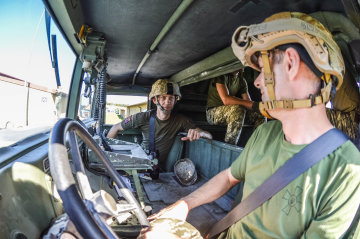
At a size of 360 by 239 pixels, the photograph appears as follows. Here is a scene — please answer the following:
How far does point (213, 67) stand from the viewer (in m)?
3.71

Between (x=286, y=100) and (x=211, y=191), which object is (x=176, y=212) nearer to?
(x=211, y=191)

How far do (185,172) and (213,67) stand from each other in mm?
1996

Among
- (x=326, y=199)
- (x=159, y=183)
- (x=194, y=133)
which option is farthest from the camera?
(x=159, y=183)

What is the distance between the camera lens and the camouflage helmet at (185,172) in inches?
156

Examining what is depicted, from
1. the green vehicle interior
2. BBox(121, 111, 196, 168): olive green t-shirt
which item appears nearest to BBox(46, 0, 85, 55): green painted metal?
the green vehicle interior

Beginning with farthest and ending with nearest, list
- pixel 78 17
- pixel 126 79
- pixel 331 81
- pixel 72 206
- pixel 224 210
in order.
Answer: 1. pixel 126 79
2. pixel 224 210
3. pixel 78 17
4. pixel 331 81
5. pixel 72 206

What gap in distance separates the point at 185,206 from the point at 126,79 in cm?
525

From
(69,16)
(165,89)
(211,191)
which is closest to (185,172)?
(165,89)

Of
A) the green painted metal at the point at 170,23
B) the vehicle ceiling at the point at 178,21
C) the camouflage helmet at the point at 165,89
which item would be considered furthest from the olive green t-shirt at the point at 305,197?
the camouflage helmet at the point at 165,89

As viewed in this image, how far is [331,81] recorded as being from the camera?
1189 millimetres

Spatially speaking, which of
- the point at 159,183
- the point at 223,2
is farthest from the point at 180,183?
the point at 223,2

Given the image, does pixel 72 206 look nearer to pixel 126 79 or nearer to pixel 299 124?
pixel 299 124

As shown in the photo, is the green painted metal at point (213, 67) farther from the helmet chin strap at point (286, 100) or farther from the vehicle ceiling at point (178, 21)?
the helmet chin strap at point (286, 100)

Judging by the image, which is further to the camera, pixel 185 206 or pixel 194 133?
pixel 194 133
